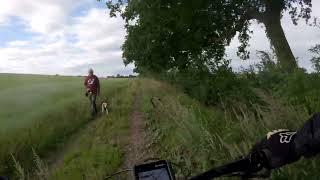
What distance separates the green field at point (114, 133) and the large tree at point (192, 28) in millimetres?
2306

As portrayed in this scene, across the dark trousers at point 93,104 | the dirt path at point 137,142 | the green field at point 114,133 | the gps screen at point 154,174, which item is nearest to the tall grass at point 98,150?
the green field at point 114,133

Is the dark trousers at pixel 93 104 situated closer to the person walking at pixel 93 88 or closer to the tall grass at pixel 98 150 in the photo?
the person walking at pixel 93 88

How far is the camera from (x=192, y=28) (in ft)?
81.9

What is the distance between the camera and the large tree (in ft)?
78.5

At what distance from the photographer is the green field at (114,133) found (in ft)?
21.2

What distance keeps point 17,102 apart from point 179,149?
25396mm

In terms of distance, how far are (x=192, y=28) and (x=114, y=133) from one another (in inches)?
314

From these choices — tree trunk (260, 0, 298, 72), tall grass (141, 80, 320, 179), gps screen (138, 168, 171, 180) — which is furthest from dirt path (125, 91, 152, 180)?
gps screen (138, 168, 171, 180)

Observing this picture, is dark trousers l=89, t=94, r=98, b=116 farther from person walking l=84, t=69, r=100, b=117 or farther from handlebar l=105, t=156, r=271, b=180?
handlebar l=105, t=156, r=271, b=180

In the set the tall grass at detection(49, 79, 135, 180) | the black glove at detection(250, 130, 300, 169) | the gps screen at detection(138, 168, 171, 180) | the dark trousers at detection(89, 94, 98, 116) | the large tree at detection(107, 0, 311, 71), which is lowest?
the tall grass at detection(49, 79, 135, 180)

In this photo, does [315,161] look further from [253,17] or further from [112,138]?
[253,17]

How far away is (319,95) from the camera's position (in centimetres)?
928

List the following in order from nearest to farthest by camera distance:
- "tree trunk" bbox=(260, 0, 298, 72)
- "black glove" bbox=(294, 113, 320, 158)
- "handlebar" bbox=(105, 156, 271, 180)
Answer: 1. "black glove" bbox=(294, 113, 320, 158)
2. "handlebar" bbox=(105, 156, 271, 180)
3. "tree trunk" bbox=(260, 0, 298, 72)

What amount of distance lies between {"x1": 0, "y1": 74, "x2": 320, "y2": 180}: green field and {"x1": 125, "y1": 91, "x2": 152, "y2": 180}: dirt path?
166mm
